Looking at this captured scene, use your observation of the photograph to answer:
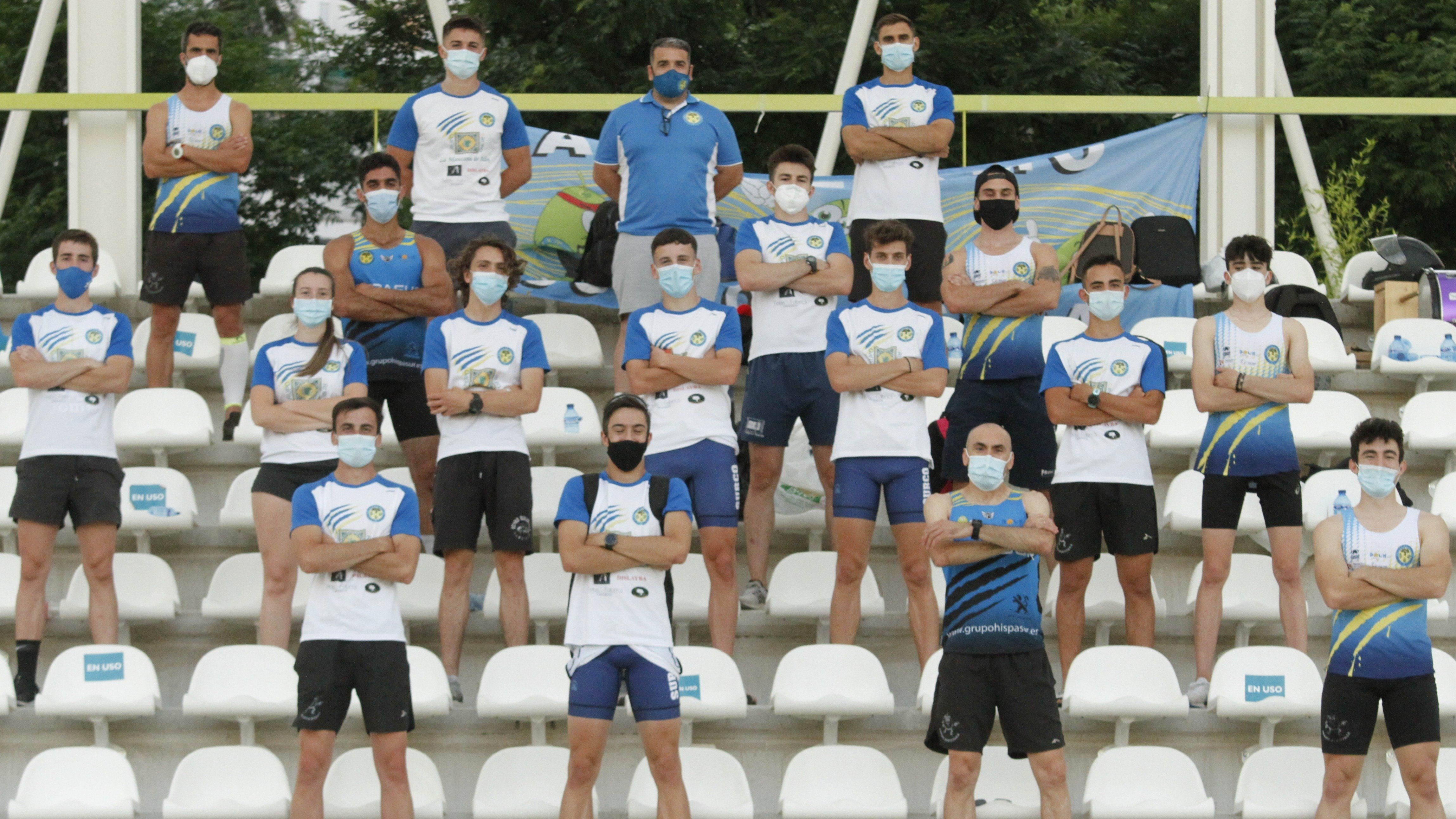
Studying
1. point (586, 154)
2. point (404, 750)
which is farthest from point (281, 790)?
point (586, 154)

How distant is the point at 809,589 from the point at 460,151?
2.36 metres

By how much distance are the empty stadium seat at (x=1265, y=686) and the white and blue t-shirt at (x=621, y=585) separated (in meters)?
2.00

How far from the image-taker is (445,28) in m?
7.74

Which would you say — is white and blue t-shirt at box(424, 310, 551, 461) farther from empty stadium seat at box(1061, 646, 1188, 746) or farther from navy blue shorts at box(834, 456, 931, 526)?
empty stadium seat at box(1061, 646, 1188, 746)

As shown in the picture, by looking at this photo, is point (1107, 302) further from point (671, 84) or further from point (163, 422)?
point (163, 422)

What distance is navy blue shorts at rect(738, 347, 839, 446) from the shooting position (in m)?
6.91

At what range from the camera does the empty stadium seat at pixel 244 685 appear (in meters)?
6.30

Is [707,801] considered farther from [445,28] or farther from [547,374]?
[445,28]

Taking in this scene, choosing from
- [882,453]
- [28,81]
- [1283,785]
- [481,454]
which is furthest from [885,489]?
[28,81]

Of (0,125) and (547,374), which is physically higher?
(0,125)

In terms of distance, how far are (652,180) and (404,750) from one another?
2677 millimetres

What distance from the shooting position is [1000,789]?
6.17m

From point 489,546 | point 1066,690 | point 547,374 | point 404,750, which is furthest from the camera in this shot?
point 547,374

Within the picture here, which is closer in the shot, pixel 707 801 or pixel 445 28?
pixel 707 801
